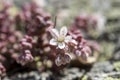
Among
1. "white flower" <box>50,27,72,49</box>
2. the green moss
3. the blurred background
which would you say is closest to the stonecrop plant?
"white flower" <box>50,27,72,49</box>

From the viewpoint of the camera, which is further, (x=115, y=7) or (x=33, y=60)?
(x=115, y=7)

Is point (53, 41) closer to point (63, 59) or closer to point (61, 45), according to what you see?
point (61, 45)

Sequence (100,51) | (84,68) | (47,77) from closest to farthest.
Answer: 1. (47,77)
2. (84,68)
3. (100,51)

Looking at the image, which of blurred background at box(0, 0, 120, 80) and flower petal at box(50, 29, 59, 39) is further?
blurred background at box(0, 0, 120, 80)

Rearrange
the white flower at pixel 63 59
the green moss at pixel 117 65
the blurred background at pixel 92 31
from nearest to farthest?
the white flower at pixel 63 59 < the green moss at pixel 117 65 < the blurred background at pixel 92 31

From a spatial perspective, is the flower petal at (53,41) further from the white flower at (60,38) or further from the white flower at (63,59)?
the white flower at (63,59)

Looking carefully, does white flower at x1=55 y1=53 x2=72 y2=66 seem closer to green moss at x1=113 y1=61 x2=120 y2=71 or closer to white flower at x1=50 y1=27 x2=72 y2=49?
white flower at x1=50 y1=27 x2=72 y2=49

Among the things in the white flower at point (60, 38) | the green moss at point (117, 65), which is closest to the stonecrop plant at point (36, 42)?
the white flower at point (60, 38)

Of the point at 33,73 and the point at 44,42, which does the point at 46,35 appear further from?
the point at 33,73

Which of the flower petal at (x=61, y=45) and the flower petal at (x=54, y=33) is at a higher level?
the flower petal at (x=54, y=33)

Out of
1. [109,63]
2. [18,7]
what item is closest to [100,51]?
[109,63]

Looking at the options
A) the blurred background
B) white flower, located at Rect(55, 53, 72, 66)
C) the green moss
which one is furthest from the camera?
the blurred background
